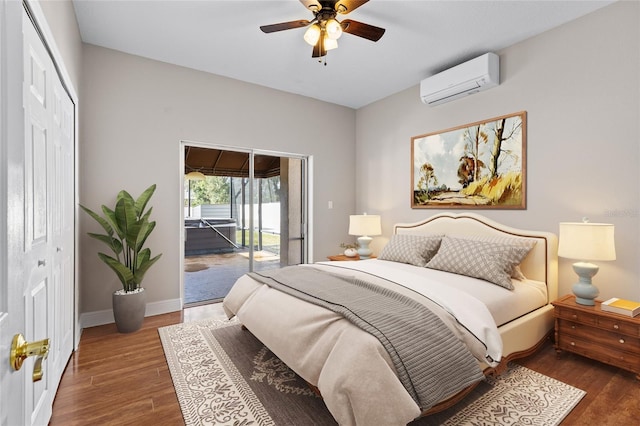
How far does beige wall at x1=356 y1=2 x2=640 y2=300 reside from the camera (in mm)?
2479

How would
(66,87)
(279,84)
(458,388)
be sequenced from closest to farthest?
(458,388) → (66,87) → (279,84)

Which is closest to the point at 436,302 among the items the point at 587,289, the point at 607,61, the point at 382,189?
the point at 587,289

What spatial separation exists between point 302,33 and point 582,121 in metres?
2.67

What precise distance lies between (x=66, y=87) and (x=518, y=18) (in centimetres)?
376

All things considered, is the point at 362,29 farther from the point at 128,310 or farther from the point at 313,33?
the point at 128,310

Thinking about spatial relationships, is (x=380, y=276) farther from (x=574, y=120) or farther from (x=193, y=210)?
(x=193, y=210)

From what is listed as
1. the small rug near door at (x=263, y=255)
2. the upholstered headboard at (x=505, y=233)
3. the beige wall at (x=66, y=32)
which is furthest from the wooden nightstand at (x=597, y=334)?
the beige wall at (x=66, y=32)

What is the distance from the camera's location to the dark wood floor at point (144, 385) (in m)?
1.84

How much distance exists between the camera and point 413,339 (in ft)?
5.39

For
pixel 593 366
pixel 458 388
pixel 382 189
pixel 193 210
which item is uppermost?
pixel 382 189

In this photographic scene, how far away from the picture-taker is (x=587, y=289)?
2.45 metres

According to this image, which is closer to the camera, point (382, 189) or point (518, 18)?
point (518, 18)

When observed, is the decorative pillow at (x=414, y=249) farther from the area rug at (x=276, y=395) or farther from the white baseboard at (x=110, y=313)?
the white baseboard at (x=110, y=313)

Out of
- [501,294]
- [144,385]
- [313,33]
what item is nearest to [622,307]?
[501,294]
